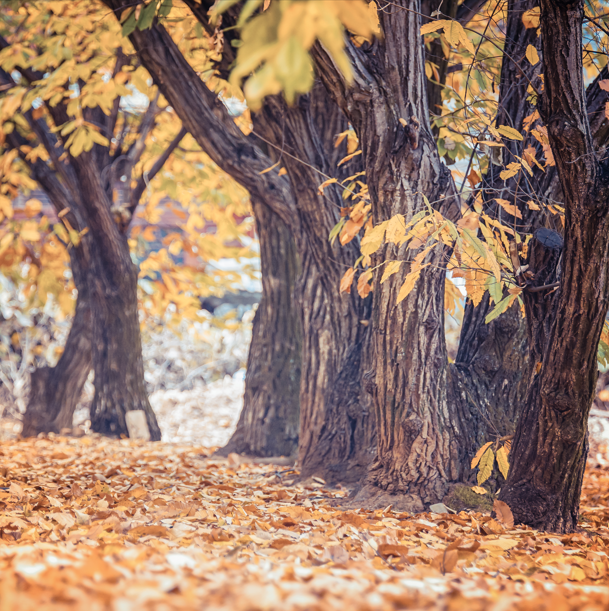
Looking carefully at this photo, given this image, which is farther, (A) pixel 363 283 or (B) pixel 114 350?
(B) pixel 114 350

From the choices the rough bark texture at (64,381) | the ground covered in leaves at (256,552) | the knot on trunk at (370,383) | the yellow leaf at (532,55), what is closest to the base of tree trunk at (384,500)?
the ground covered in leaves at (256,552)

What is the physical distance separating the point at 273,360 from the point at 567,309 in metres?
2.76

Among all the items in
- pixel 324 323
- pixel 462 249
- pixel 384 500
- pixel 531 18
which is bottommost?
pixel 384 500

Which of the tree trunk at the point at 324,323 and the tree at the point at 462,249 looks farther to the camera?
the tree trunk at the point at 324,323

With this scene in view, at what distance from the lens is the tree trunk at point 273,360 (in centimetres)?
456

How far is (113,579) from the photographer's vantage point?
1.35m

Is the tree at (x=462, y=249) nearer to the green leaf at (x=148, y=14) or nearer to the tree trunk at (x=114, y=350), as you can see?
the green leaf at (x=148, y=14)

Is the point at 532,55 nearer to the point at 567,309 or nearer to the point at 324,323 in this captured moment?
the point at 567,309

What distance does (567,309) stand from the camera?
2188mm

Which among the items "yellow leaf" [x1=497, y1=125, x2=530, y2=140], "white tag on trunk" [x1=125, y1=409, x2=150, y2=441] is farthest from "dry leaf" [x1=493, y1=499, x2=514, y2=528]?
"white tag on trunk" [x1=125, y1=409, x2=150, y2=441]

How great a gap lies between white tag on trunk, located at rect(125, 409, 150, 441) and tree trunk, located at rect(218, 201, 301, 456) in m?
1.44

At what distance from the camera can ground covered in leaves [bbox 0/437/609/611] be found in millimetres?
1264

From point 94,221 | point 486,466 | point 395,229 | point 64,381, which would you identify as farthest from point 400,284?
point 64,381

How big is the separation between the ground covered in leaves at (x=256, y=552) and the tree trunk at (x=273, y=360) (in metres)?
1.13
